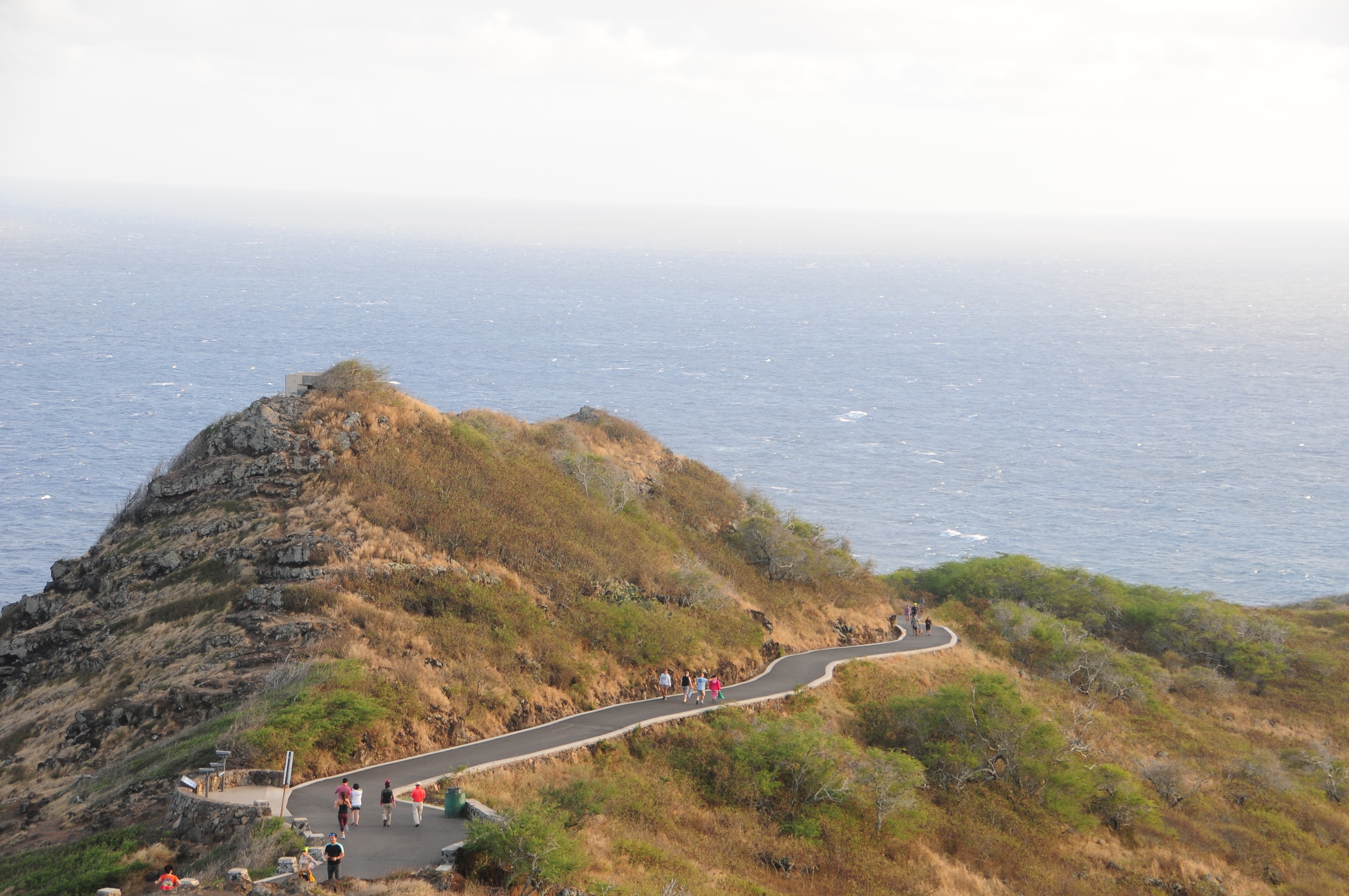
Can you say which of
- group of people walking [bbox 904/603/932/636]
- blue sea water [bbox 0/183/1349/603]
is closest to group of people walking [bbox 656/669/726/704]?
group of people walking [bbox 904/603/932/636]

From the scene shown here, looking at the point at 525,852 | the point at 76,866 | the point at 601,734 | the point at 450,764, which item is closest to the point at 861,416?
the point at 601,734

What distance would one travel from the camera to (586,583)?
3972 centimetres

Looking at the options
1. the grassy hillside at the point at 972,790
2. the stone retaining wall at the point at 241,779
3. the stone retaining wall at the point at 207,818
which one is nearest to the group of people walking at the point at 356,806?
the stone retaining wall at the point at 207,818

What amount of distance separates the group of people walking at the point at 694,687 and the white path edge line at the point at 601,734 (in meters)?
0.45

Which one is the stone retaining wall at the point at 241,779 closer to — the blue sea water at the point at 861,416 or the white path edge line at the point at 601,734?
the white path edge line at the point at 601,734

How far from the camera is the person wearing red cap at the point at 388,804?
2284 centimetres

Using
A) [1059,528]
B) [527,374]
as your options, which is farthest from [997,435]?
[527,374]

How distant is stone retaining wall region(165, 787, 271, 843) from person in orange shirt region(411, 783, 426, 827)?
3055mm

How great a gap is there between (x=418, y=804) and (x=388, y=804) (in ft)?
2.21

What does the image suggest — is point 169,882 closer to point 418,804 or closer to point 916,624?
point 418,804

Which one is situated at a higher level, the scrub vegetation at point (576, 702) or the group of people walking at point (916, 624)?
the scrub vegetation at point (576, 702)

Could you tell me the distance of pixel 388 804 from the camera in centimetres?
2291

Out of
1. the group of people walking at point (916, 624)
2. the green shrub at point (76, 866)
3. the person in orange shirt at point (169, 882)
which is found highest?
the person in orange shirt at point (169, 882)

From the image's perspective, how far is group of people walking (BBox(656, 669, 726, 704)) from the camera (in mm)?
35094
